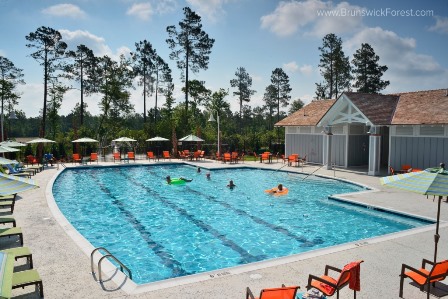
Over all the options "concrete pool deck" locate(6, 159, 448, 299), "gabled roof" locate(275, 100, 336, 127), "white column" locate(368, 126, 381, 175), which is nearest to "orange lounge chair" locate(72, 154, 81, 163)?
"concrete pool deck" locate(6, 159, 448, 299)

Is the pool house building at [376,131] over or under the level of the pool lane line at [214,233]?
over

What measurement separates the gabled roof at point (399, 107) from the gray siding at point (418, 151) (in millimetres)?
1195

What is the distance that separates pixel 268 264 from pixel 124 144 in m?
31.9

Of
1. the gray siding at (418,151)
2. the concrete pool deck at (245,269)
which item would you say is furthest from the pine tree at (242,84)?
the concrete pool deck at (245,269)

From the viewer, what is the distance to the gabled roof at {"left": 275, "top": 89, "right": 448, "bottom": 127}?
→ 65.1ft

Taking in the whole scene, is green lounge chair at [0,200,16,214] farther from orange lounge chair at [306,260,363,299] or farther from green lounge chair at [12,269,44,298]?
orange lounge chair at [306,260,363,299]

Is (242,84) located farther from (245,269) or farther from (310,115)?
(245,269)

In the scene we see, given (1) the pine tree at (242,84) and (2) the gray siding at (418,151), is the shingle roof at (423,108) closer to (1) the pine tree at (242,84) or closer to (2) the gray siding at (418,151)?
(2) the gray siding at (418,151)

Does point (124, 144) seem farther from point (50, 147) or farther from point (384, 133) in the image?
point (384, 133)

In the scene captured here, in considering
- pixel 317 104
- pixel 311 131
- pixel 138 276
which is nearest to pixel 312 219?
pixel 138 276

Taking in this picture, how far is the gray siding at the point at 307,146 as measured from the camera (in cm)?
2708

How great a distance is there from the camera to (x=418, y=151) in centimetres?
2019

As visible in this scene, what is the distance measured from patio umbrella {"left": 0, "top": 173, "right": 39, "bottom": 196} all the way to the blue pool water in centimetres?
337

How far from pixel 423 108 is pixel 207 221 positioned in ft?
53.7
